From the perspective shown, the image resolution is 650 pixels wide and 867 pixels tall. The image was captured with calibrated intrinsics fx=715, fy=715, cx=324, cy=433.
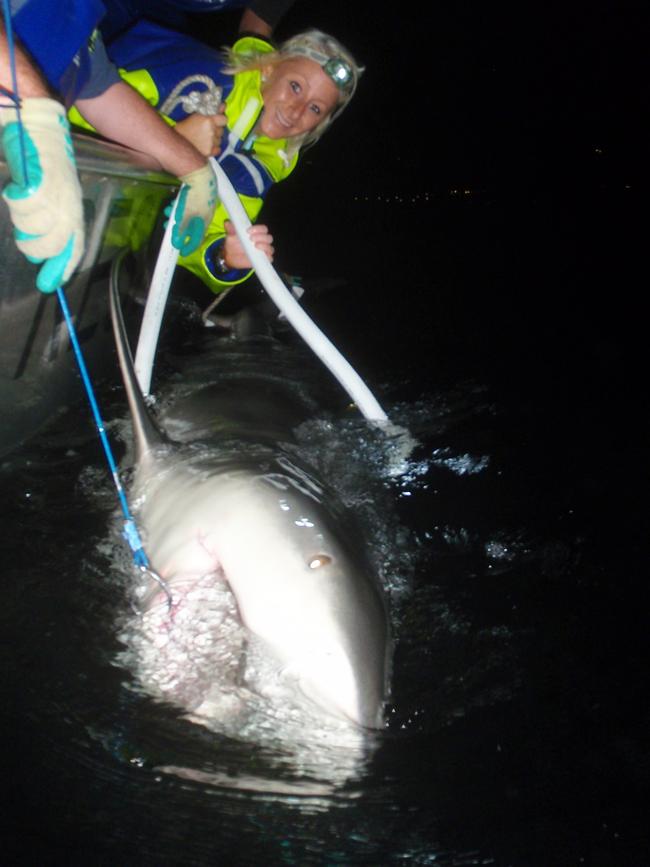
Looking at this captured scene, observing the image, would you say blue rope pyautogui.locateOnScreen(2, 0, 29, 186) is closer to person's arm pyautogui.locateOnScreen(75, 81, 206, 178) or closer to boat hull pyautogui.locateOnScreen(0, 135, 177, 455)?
boat hull pyautogui.locateOnScreen(0, 135, 177, 455)

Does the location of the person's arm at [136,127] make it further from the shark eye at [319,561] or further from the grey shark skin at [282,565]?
the shark eye at [319,561]

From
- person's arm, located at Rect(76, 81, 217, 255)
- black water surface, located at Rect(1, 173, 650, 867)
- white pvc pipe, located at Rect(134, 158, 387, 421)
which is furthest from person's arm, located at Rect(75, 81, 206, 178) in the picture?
black water surface, located at Rect(1, 173, 650, 867)

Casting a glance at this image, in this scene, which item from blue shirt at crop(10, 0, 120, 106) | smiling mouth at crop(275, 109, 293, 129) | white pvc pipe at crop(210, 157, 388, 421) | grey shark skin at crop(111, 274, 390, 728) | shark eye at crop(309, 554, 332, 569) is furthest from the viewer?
smiling mouth at crop(275, 109, 293, 129)

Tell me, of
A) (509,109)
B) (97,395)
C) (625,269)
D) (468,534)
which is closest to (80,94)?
(97,395)

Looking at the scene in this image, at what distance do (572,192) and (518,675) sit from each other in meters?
20.5

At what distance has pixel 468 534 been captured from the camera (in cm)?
246

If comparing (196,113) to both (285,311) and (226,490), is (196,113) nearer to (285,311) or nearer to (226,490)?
(285,311)

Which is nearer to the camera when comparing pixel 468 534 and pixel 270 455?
pixel 270 455

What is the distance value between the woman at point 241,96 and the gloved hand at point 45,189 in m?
1.32

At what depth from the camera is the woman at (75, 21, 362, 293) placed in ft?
9.57

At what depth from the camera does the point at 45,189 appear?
4.81 ft

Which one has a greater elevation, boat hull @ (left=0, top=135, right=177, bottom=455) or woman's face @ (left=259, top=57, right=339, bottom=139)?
woman's face @ (left=259, top=57, right=339, bottom=139)

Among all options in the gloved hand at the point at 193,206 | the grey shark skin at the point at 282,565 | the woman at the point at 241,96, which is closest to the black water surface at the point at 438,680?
the grey shark skin at the point at 282,565

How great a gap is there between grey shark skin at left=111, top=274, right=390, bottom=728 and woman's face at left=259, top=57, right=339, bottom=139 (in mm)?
2108
